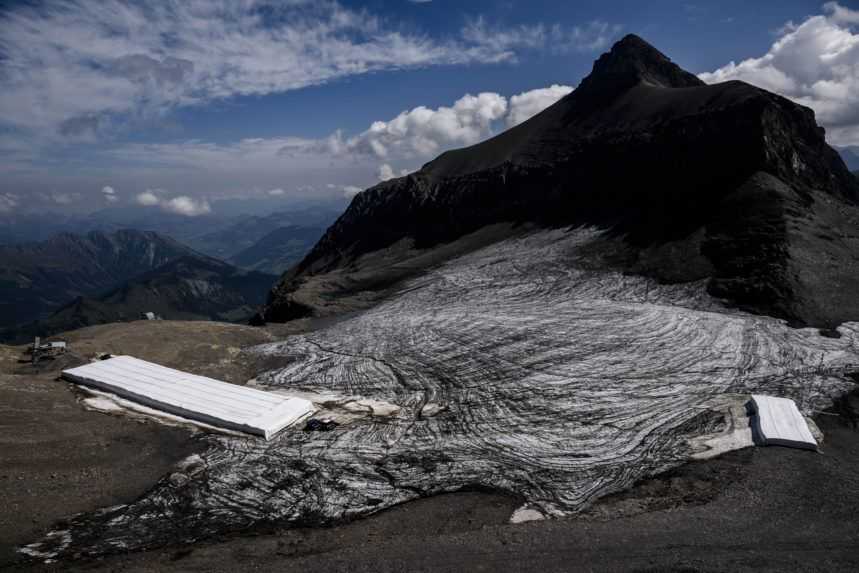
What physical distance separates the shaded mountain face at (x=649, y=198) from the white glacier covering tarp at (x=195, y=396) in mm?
27669

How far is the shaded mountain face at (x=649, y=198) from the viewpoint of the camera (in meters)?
45.4

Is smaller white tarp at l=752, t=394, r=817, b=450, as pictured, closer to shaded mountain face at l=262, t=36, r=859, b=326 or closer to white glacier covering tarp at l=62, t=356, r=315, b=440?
shaded mountain face at l=262, t=36, r=859, b=326

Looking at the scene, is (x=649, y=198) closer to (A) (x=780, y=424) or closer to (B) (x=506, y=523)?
(A) (x=780, y=424)

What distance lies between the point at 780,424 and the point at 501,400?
12.8 meters

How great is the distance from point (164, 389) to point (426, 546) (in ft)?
66.1

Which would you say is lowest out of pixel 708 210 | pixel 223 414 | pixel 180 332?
pixel 223 414

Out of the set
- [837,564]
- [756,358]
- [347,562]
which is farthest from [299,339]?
[837,564]

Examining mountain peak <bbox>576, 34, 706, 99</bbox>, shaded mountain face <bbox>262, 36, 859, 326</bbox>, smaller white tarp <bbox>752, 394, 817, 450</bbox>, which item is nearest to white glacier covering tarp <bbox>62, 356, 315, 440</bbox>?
smaller white tarp <bbox>752, 394, 817, 450</bbox>

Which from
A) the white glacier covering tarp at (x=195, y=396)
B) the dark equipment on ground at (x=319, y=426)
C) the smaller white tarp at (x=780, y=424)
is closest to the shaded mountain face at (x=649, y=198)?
the smaller white tarp at (x=780, y=424)

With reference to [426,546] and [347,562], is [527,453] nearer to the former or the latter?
[426,546]

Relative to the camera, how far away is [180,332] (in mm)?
41219

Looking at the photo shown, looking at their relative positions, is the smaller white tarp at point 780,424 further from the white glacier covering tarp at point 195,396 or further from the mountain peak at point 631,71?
the mountain peak at point 631,71

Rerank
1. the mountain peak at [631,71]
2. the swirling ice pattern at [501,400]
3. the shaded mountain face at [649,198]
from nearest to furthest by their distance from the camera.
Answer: the swirling ice pattern at [501,400] < the shaded mountain face at [649,198] < the mountain peak at [631,71]

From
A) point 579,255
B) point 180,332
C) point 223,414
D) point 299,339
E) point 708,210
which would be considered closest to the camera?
point 223,414
